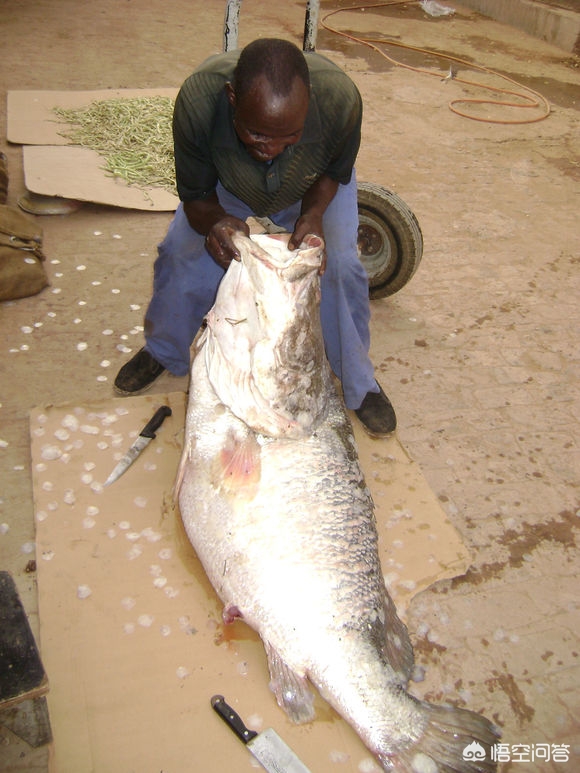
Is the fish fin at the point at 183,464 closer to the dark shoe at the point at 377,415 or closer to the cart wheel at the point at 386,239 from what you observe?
the dark shoe at the point at 377,415

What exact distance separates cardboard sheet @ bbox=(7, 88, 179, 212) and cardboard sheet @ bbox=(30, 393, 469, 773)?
→ 205cm

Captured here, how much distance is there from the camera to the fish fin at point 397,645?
1.98m

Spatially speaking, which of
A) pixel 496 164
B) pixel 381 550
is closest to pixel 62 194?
pixel 381 550

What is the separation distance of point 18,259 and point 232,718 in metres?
2.71

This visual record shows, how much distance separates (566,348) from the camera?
3695 mm

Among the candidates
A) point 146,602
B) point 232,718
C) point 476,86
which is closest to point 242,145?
point 146,602

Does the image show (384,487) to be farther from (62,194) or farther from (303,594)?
(62,194)

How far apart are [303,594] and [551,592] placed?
3.62ft

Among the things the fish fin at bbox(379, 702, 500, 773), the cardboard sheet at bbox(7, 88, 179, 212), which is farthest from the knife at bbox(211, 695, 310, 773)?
the cardboard sheet at bbox(7, 88, 179, 212)

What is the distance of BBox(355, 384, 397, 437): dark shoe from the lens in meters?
2.96

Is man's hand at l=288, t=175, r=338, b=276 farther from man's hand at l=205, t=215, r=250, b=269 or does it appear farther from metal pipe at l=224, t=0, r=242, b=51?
metal pipe at l=224, t=0, r=242, b=51

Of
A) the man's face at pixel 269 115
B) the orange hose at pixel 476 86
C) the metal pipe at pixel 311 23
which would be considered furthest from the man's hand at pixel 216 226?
the orange hose at pixel 476 86

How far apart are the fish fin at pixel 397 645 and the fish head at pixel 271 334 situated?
656 millimetres

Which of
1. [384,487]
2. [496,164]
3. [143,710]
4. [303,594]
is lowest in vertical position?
[143,710]
